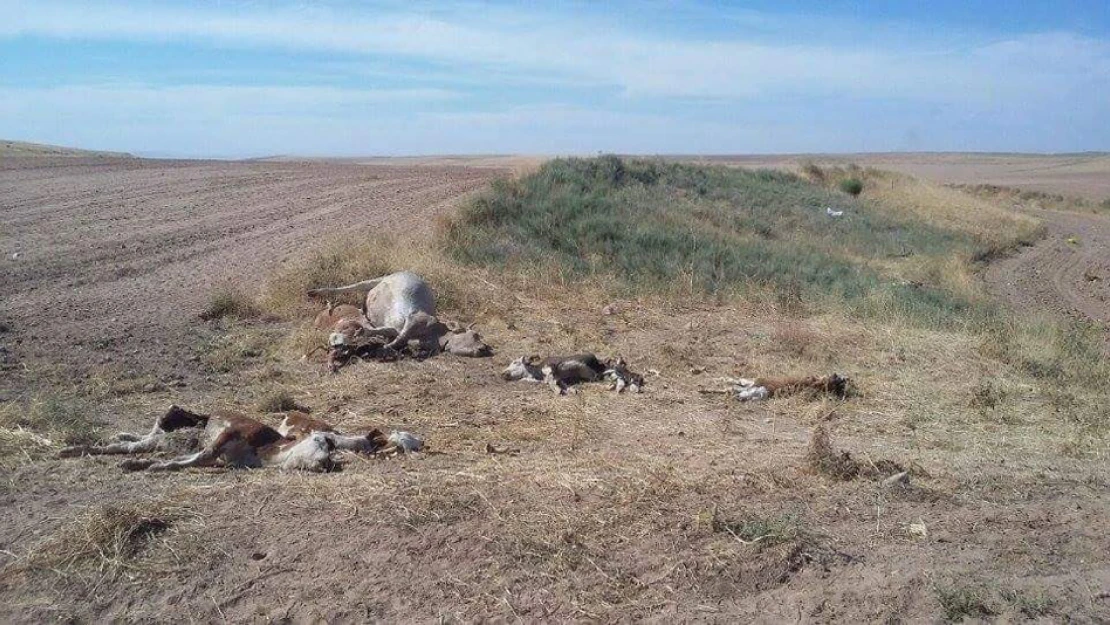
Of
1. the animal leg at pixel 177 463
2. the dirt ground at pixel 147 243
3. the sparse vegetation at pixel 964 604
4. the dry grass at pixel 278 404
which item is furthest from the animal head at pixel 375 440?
the sparse vegetation at pixel 964 604

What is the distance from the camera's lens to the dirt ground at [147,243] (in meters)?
9.25

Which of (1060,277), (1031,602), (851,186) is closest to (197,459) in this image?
(1031,602)

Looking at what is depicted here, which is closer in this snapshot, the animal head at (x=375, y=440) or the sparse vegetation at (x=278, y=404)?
the animal head at (x=375, y=440)

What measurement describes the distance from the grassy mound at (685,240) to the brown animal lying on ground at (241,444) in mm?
7412

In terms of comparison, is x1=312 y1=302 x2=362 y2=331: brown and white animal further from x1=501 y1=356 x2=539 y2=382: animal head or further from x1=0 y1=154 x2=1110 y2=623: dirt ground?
x1=501 y1=356 x2=539 y2=382: animal head

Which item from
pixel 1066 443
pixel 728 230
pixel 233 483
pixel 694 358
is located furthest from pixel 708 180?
pixel 233 483

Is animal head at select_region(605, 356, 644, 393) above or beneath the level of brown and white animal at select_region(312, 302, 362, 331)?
beneath

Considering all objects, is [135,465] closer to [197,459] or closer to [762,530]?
[197,459]

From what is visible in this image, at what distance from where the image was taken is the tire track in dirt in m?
19.3

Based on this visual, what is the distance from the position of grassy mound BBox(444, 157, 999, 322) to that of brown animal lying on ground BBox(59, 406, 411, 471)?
7412mm

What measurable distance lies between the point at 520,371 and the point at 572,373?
1.58ft

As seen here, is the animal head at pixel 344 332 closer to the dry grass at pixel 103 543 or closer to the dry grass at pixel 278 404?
the dry grass at pixel 278 404

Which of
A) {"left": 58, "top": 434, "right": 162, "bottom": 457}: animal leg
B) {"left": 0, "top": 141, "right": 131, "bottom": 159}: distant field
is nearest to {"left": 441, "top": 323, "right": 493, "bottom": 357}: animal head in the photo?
{"left": 58, "top": 434, "right": 162, "bottom": 457}: animal leg

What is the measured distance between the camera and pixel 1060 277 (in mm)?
23750
